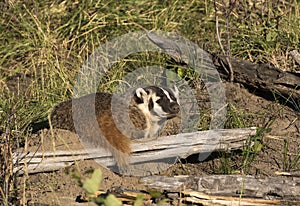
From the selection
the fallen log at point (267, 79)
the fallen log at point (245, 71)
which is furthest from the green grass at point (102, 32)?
the fallen log at point (267, 79)

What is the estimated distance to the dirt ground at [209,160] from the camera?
14.6ft

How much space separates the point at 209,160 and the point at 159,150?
0.58 metres

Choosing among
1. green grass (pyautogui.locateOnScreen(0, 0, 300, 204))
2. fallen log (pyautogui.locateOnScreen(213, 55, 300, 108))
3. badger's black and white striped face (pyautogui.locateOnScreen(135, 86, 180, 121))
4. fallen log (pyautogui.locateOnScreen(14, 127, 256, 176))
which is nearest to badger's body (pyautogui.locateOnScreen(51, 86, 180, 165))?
badger's black and white striped face (pyautogui.locateOnScreen(135, 86, 180, 121))

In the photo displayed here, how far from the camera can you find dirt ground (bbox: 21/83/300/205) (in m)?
4.44

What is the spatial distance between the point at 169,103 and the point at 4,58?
2.81 meters

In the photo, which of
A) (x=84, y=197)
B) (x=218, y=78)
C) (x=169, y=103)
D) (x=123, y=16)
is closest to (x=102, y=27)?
(x=123, y=16)

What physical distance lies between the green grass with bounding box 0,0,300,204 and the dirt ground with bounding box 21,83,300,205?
733 mm

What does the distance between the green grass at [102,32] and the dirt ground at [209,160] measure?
0.73m

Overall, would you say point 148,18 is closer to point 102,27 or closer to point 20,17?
point 102,27

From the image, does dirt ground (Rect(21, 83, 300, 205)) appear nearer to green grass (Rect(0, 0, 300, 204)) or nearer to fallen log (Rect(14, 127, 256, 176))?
fallen log (Rect(14, 127, 256, 176))

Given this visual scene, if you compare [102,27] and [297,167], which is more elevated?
[102,27]

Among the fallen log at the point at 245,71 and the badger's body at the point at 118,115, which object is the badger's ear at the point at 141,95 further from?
the fallen log at the point at 245,71

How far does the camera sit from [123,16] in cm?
720

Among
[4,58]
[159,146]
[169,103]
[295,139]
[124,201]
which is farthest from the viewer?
[4,58]
